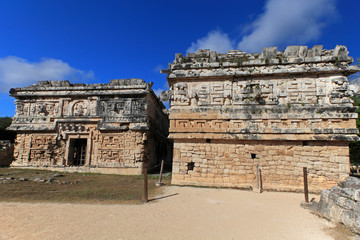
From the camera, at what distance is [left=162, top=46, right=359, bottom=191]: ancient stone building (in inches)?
305

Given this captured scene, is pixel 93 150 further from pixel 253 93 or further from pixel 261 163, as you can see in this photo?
pixel 253 93

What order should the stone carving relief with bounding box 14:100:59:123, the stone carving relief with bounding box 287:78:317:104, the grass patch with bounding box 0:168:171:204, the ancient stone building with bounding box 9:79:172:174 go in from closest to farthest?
the grass patch with bounding box 0:168:171:204
the stone carving relief with bounding box 287:78:317:104
the ancient stone building with bounding box 9:79:172:174
the stone carving relief with bounding box 14:100:59:123

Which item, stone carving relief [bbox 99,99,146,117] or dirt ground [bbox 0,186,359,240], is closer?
dirt ground [bbox 0,186,359,240]

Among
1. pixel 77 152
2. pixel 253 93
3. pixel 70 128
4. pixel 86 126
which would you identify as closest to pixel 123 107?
pixel 86 126

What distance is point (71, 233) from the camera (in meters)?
4.04

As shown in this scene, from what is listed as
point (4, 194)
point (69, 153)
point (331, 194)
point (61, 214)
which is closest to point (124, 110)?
point (69, 153)

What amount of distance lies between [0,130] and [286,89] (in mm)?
24930

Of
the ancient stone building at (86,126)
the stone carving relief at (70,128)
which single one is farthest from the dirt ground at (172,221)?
the stone carving relief at (70,128)

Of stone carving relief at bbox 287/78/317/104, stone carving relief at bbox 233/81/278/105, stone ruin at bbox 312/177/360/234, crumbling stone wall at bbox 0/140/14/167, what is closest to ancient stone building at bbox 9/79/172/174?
crumbling stone wall at bbox 0/140/14/167

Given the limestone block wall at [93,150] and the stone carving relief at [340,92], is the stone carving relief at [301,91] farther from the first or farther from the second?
the limestone block wall at [93,150]

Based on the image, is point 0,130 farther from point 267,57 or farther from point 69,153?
point 267,57

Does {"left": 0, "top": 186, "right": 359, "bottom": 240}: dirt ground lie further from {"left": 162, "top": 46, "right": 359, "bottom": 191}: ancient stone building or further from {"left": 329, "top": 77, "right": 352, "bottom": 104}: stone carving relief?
{"left": 329, "top": 77, "right": 352, "bottom": 104}: stone carving relief

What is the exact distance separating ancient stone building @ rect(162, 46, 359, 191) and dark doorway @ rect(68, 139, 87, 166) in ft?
26.1

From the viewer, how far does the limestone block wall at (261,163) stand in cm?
761
